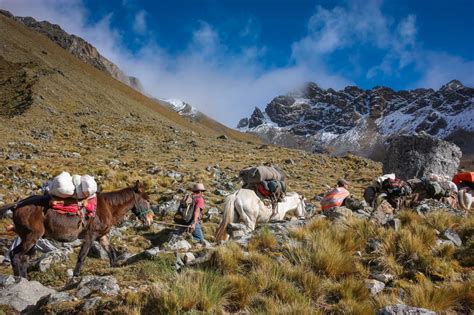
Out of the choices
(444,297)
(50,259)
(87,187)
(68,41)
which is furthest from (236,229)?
(68,41)

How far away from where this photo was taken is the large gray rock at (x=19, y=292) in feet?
14.4

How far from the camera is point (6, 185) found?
45.1 feet

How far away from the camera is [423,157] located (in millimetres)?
18594

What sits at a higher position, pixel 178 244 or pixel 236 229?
pixel 236 229

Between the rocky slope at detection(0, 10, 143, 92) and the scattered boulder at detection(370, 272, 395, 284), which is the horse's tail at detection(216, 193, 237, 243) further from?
the rocky slope at detection(0, 10, 143, 92)

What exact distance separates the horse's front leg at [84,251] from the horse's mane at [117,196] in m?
0.89

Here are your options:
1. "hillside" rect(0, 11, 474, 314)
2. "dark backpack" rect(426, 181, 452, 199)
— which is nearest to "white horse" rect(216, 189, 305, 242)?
"hillside" rect(0, 11, 474, 314)

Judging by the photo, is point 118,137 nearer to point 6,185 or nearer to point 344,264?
point 6,185

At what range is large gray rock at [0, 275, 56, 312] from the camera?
439 cm

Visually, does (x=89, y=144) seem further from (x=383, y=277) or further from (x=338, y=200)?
(x=383, y=277)

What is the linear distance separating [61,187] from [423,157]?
672 inches

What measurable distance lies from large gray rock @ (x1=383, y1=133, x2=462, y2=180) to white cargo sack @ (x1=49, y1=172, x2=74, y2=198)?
16.5 metres

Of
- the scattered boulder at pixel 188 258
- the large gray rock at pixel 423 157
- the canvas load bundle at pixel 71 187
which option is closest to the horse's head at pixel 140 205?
the canvas load bundle at pixel 71 187

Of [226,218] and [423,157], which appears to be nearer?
[226,218]
